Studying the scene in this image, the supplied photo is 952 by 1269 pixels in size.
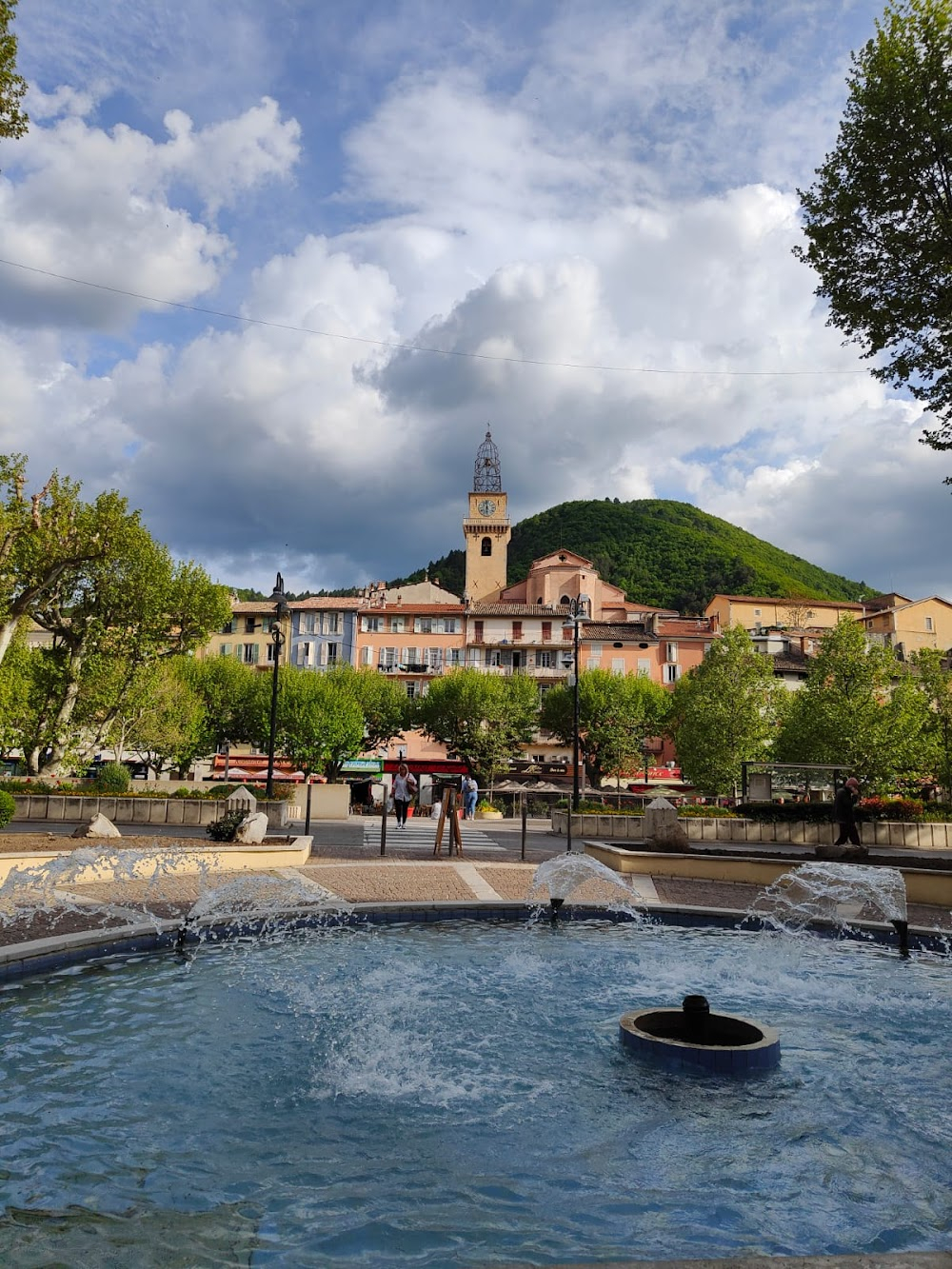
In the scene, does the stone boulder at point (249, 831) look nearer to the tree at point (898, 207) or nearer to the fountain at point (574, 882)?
the fountain at point (574, 882)

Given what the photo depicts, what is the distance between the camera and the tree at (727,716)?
1382 inches

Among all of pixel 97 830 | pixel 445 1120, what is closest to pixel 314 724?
pixel 97 830

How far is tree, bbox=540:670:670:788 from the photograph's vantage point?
50.8 meters

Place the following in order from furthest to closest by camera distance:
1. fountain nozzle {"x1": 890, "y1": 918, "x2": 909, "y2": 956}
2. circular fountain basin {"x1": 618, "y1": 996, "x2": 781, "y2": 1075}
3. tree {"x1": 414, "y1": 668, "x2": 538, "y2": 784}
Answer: tree {"x1": 414, "y1": 668, "x2": 538, "y2": 784} < fountain nozzle {"x1": 890, "y1": 918, "x2": 909, "y2": 956} < circular fountain basin {"x1": 618, "y1": 996, "x2": 781, "y2": 1075}

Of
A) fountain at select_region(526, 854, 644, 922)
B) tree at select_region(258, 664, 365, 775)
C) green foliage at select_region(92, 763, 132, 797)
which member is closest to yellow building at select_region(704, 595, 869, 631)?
tree at select_region(258, 664, 365, 775)

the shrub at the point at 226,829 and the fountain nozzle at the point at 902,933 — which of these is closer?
the fountain nozzle at the point at 902,933

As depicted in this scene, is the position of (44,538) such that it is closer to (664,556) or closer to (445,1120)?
(445,1120)

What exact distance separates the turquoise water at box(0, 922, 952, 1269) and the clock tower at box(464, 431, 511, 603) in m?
67.9

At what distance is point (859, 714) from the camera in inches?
1170

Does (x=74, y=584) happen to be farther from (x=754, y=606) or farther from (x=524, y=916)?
(x=754, y=606)

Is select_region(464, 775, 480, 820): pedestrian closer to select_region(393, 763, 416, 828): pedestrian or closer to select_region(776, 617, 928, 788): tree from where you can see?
select_region(393, 763, 416, 828): pedestrian

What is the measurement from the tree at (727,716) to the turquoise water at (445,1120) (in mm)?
27077

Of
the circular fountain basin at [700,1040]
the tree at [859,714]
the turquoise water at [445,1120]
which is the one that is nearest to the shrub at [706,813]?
the tree at [859,714]

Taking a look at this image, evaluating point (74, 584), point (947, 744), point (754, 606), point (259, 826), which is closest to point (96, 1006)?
point (259, 826)
